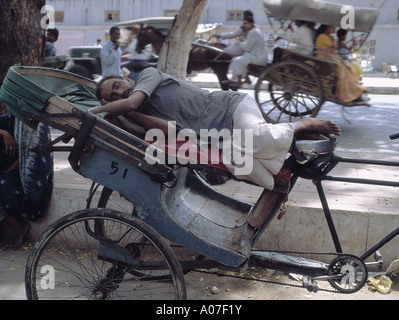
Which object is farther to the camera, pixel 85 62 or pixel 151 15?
pixel 151 15

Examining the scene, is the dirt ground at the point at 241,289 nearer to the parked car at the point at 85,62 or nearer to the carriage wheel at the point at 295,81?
the carriage wheel at the point at 295,81

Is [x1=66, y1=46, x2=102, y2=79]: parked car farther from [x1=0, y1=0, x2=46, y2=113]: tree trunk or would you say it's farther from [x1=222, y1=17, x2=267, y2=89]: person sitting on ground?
[x1=0, y1=0, x2=46, y2=113]: tree trunk

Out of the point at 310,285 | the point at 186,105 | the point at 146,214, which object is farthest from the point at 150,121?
the point at 310,285

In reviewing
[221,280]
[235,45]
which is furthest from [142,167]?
[235,45]

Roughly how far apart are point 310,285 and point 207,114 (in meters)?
1.05

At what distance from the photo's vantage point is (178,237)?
2.56m

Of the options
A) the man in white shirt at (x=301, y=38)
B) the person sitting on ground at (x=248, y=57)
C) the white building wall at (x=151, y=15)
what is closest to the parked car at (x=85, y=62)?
the person sitting on ground at (x=248, y=57)

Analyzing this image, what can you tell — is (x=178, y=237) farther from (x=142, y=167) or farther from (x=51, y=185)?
(x=51, y=185)

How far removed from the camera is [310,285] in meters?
2.69

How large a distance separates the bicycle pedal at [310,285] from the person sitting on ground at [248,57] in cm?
654

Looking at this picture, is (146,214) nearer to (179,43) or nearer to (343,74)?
(179,43)

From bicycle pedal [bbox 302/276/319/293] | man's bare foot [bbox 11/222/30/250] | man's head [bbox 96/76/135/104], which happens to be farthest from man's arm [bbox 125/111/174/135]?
man's bare foot [bbox 11/222/30/250]

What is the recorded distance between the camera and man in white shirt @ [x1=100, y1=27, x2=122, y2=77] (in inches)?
405

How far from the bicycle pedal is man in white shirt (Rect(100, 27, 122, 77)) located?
26.5ft
